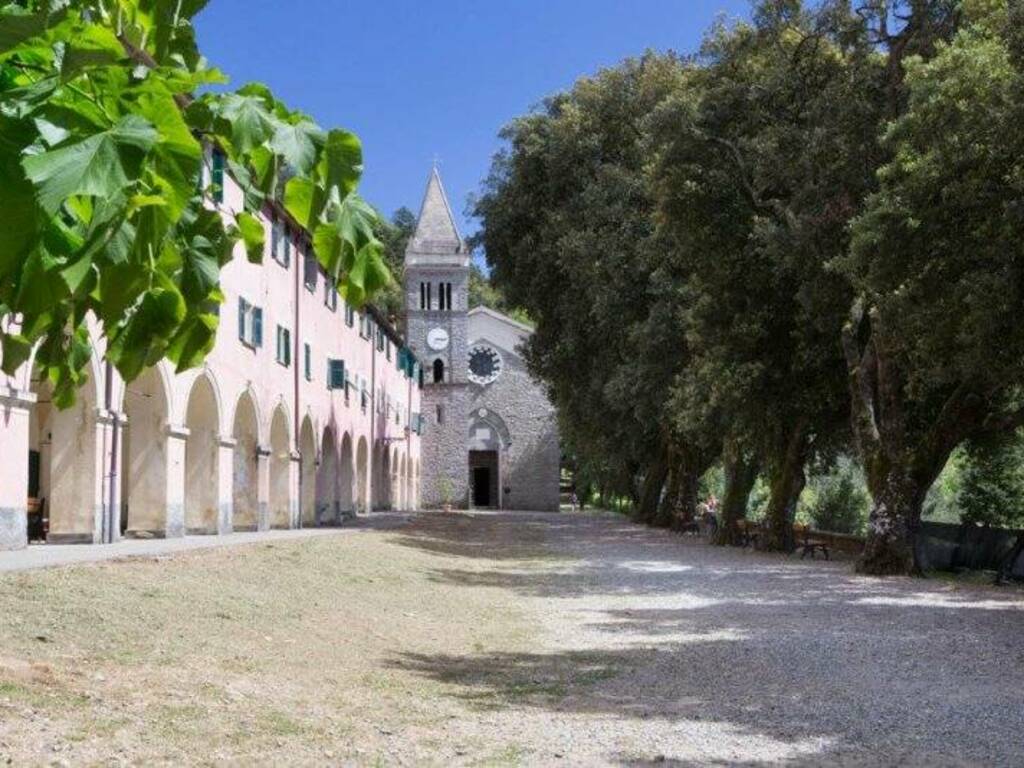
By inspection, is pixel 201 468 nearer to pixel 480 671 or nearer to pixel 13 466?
pixel 13 466

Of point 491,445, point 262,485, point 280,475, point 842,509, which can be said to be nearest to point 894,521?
point 262,485

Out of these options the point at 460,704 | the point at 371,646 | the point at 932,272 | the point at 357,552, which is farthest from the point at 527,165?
the point at 460,704

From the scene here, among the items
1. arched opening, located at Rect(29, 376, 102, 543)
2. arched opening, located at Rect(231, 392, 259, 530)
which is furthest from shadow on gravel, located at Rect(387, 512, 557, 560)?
arched opening, located at Rect(29, 376, 102, 543)

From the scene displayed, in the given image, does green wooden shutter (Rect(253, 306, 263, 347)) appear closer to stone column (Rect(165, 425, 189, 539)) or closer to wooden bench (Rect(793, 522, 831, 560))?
stone column (Rect(165, 425, 189, 539))

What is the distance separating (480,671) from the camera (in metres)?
10.4

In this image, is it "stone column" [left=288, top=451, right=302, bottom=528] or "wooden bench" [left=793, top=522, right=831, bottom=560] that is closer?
"wooden bench" [left=793, top=522, right=831, bottom=560]

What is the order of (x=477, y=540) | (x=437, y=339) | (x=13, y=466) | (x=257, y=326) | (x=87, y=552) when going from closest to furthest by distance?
(x=13, y=466)
(x=87, y=552)
(x=257, y=326)
(x=477, y=540)
(x=437, y=339)

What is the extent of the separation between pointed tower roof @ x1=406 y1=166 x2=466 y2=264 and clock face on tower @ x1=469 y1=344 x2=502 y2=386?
19.6 ft

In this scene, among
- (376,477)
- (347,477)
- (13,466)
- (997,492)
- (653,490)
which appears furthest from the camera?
(376,477)

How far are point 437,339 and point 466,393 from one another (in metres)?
3.70

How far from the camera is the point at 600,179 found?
34719 millimetres

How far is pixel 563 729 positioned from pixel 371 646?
14.4 feet

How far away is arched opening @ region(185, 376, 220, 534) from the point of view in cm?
2466

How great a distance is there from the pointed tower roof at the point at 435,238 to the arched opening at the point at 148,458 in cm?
4545
